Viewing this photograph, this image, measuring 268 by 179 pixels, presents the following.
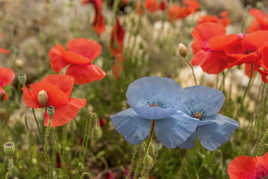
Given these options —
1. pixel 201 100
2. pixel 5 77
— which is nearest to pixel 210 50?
pixel 201 100

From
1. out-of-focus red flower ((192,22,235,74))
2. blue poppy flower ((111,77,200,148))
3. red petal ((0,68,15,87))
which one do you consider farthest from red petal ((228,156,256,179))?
red petal ((0,68,15,87))

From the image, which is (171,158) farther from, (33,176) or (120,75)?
(120,75)

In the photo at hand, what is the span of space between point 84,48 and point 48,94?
40 centimetres

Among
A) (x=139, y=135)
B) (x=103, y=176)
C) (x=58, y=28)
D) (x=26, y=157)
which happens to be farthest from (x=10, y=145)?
(x=58, y=28)

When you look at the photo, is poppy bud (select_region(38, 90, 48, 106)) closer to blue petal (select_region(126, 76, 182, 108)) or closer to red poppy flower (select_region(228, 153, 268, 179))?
blue petal (select_region(126, 76, 182, 108))

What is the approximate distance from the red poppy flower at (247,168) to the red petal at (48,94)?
518mm

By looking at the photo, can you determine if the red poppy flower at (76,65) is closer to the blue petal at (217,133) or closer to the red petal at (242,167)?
the blue petal at (217,133)

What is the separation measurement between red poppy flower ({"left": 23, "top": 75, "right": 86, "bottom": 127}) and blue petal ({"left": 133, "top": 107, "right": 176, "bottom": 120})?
0.85 ft

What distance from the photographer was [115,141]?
6.24 ft

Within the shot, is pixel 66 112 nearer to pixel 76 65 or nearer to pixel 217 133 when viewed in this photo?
pixel 76 65

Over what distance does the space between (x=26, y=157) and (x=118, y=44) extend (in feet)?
2.94

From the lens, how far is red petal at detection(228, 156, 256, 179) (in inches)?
32.7

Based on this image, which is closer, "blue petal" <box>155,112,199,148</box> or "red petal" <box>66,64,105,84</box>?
"blue petal" <box>155,112,199,148</box>

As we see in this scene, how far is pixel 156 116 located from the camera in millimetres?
813
